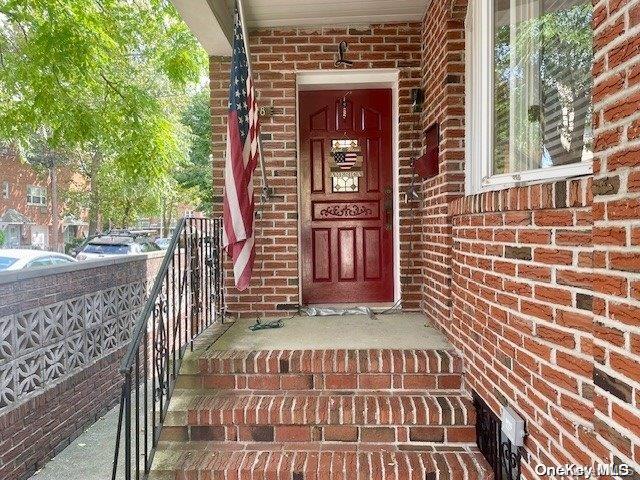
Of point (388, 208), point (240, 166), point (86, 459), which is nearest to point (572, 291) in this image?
point (240, 166)

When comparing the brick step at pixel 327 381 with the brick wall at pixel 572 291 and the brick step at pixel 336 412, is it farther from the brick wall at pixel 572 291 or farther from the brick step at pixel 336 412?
the brick wall at pixel 572 291

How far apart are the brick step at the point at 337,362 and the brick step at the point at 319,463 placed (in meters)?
0.42

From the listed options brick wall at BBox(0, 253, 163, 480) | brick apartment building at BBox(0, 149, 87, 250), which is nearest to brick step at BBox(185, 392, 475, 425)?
brick wall at BBox(0, 253, 163, 480)

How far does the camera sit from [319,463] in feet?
7.51

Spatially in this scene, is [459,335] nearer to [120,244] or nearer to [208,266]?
[208,266]

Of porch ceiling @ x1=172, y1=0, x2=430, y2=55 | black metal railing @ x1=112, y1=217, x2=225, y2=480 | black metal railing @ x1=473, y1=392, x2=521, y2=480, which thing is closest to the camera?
black metal railing @ x1=473, y1=392, x2=521, y2=480

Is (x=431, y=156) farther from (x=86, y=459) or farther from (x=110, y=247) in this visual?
(x=110, y=247)

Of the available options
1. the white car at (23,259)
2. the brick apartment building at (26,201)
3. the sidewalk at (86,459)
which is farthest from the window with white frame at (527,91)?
the brick apartment building at (26,201)

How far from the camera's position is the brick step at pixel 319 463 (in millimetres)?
2217

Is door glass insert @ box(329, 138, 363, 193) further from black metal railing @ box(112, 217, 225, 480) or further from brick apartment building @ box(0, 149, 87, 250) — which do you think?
brick apartment building @ box(0, 149, 87, 250)

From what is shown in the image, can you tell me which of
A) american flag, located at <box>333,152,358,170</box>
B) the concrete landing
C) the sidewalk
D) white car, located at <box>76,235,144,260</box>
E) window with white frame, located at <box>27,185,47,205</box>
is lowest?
the sidewalk

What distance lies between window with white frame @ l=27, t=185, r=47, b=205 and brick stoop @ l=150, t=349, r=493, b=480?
1086 inches

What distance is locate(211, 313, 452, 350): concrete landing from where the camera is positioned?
2.83m

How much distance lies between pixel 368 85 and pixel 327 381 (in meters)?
2.60
